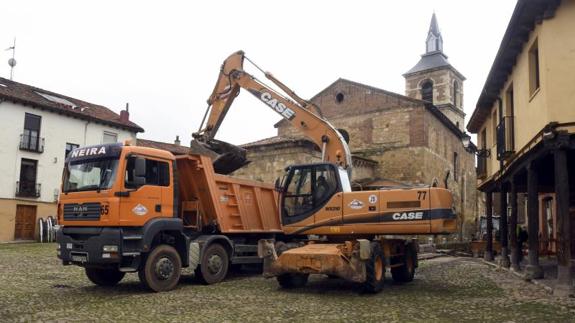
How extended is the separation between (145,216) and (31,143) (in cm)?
2208

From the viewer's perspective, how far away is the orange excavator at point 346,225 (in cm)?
948

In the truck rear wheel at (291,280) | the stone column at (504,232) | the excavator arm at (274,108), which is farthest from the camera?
the stone column at (504,232)

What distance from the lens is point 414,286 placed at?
439 inches

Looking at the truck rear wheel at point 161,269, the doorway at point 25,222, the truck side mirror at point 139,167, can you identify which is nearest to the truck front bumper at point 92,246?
the truck rear wheel at point 161,269

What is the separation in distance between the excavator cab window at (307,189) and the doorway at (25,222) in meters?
21.5

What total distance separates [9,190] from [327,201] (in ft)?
73.7

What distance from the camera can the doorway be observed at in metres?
27.0

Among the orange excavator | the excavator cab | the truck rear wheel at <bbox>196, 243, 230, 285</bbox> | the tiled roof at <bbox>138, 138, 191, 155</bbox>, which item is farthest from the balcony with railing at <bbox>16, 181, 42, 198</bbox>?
the excavator cab

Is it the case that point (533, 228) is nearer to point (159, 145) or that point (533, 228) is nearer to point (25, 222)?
point (25, 222)

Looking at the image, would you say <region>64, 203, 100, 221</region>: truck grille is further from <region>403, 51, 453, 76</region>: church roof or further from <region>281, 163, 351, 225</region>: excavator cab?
<region>403, 51, 453, 76</region>: church roof

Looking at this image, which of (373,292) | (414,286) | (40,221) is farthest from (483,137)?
(40,221)

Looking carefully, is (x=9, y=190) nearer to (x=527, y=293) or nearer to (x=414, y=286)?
(x=414, y=286)

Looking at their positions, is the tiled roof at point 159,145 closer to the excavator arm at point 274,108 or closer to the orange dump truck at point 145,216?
the excavator arm at point 274,108

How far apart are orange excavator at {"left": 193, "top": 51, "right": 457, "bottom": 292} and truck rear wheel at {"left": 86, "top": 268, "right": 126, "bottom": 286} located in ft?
10.6
